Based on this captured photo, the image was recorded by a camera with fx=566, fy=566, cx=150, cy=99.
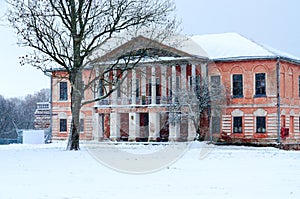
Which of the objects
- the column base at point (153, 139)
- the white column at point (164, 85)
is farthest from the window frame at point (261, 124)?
the column base at point (153, 139)

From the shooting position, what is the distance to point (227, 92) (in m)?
46.5

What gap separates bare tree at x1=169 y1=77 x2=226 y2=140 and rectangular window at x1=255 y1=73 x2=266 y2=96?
2.73 meters

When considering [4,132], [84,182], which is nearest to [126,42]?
[84,182]

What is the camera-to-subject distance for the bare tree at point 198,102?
43688 mm

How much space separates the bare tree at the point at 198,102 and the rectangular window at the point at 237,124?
1.46 m

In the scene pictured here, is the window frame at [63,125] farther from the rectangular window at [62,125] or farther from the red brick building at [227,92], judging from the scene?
the red brick building at [227,92]

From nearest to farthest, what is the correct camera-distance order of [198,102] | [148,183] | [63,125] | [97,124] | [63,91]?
[148,183], [198,102], [97,124], [63,125], [63,91]

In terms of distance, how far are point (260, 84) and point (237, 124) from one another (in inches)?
149

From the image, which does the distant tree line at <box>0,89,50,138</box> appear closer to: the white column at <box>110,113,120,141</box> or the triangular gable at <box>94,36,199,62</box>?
the white column at <box>110,113,120,141</box>

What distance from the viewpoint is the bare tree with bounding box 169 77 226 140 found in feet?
143

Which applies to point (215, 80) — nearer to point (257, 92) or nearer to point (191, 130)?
point (257, 92)

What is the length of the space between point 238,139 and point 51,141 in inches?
711

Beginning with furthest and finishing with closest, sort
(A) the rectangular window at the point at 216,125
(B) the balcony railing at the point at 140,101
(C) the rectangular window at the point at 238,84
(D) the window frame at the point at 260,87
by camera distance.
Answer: (B) the balcony railing at the point at 140,101 → (A) the rectangular window at the point at 216,125 → (C) the rectangular window at the point at 238,84 → (D) the window frame at the point at 260,87

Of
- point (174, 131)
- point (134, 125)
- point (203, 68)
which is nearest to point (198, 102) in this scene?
point (203, 68)
